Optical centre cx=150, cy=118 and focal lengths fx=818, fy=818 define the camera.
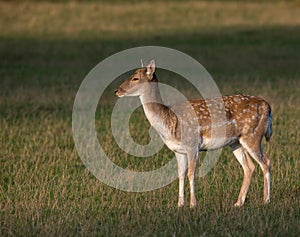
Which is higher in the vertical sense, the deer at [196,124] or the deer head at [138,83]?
the deer head at [138,83]

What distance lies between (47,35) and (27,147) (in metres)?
18.6

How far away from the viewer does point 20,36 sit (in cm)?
3056

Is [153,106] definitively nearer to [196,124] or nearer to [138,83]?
[138,83]

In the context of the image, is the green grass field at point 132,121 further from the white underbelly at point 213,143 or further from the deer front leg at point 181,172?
the white underbelly at point 213,143

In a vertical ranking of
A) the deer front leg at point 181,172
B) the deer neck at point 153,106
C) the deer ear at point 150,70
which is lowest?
the deer front leg at point 181,172

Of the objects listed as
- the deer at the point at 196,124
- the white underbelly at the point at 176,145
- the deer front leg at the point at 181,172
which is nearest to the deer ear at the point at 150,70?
the deer at the point at 196,124

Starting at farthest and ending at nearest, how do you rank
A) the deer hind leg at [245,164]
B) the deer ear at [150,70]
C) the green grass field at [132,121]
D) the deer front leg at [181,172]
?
the deer hind leg at [245,164], the deer ear at [150,70], the deer front leg at [181,172], the green grass field at [132,121]

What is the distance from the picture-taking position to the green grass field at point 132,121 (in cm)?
855

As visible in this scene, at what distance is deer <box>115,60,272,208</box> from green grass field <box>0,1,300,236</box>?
0.42 metres

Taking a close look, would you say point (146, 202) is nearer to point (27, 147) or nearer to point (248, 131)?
point (248, 131)

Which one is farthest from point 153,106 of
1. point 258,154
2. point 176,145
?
point 258,154

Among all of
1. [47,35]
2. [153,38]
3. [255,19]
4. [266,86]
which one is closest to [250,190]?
[266,86]

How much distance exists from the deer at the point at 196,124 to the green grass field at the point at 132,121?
16.5 inches

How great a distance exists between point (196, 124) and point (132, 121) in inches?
229
